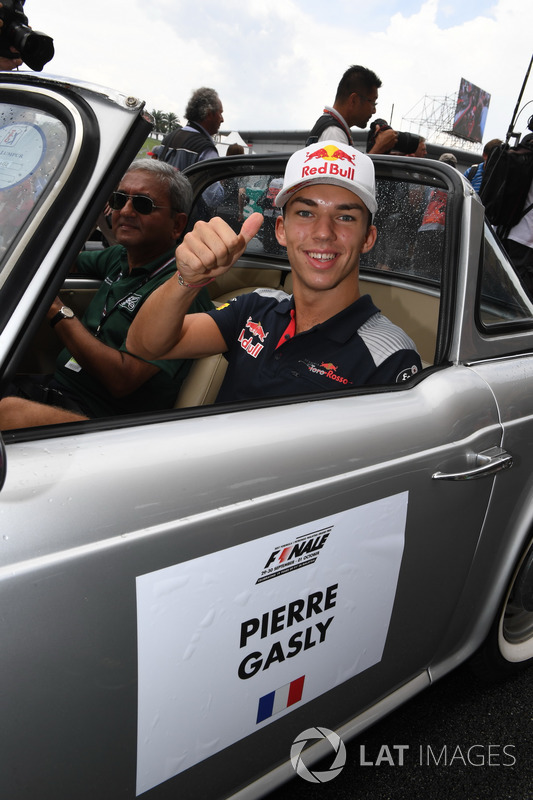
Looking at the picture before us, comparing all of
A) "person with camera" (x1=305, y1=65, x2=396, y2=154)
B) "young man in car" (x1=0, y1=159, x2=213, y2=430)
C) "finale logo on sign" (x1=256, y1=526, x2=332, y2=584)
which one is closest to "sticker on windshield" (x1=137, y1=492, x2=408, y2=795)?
"finale logo on sign" (x1=256, y1=526, x2=332, y2=584)

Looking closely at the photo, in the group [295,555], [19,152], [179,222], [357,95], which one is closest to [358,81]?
[357,95]

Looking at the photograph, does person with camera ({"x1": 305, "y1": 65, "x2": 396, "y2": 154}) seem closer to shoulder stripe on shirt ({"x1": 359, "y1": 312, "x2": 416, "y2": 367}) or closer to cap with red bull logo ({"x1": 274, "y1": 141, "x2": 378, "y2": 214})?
cap with red bull logo ({"x1": 274, "y1": 141, "x2": 378, "y2": 214})

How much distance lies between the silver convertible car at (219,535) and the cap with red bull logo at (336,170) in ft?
0.66

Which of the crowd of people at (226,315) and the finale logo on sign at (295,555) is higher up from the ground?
the crowd of people at (226,315)

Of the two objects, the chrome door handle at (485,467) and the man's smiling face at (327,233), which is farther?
the man's smiling face at (327,233)

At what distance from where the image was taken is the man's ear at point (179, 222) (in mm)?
2221

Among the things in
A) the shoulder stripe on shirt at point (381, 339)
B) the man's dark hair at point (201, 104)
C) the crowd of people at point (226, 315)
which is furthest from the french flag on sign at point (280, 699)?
the man's dark hair at point (201, 104)

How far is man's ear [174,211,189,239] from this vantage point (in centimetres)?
222

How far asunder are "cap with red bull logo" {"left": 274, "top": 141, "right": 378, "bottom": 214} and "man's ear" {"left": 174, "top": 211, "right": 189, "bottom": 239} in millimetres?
692

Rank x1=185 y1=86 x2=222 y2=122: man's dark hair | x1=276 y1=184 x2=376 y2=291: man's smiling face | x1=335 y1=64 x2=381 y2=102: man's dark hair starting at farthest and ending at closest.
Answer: x1=185 y1=86 x2=222 y2=122: man's dark hair < x1=335 y1=64 x2=381 y2=102: man's dark hair < x1=276 y1=184 x2=376 y2=291: man's smiling face

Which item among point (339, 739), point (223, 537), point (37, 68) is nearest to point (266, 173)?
point (37, 68)

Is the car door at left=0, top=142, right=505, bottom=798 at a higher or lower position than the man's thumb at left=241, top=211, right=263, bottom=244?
lower

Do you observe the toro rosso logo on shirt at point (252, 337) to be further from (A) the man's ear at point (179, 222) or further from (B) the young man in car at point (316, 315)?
(A) the man's ear at point (179, 222)

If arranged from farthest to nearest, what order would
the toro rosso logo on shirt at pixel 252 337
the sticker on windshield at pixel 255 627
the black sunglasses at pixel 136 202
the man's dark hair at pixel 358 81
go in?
the man's dark hair at pixel 358 81
the black sunglasses at pixel 136 202
the toro rosso logo on shirt at pixel 252 337
the sticker on windshield at pixel 255 627
